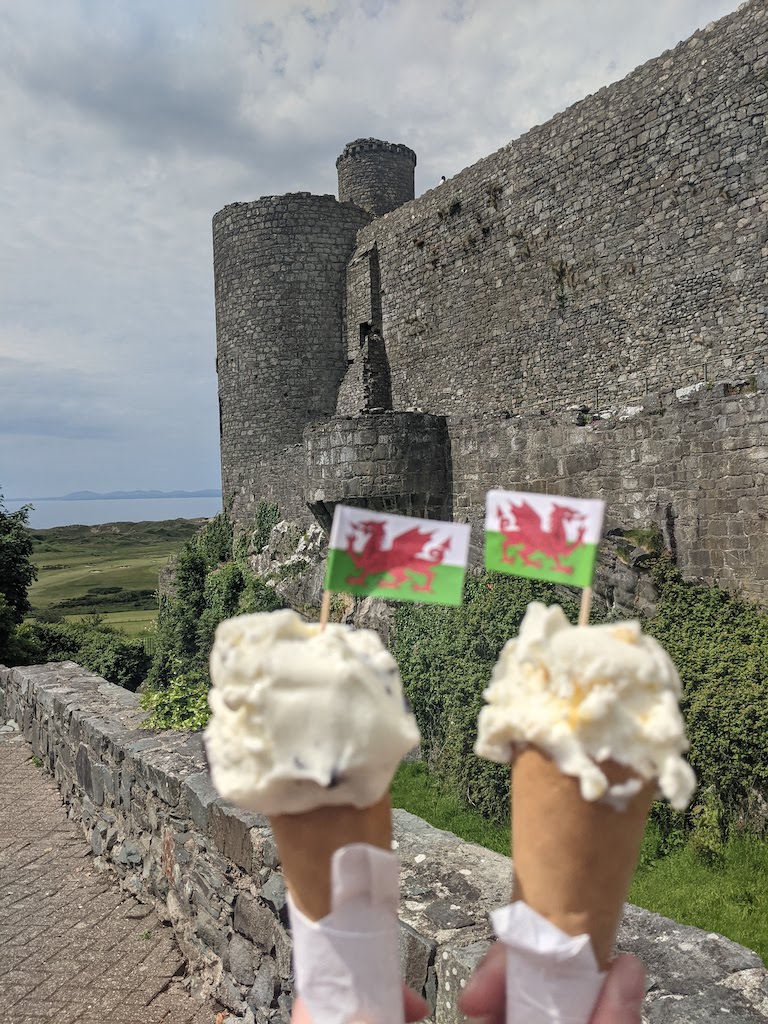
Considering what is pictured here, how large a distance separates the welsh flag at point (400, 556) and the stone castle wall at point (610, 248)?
9895 millimetres

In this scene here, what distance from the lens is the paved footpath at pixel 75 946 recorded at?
3701 mm

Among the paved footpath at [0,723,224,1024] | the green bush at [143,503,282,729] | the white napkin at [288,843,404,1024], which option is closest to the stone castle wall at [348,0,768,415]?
the green bush at [143,503,282,729]

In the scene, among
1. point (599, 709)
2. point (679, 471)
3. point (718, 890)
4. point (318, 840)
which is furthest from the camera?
point (679, 471)

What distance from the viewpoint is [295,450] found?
48.9ft

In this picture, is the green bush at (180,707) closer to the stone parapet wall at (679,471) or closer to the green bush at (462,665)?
the green bush at (462,665)

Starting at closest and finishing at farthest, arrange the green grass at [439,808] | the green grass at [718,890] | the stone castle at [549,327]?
the green grass at [718,890] < the green grass at [439,808] < the stone castle at [549,327]

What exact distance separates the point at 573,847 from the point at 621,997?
307 millimetres

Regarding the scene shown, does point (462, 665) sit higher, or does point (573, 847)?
point (573, 847)

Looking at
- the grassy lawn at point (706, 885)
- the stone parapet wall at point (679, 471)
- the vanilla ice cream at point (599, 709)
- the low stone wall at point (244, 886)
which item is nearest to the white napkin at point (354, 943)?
the vanilla ice cream at point (599, 709)

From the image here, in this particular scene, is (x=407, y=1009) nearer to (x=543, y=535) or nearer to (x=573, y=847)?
(x=573, y=847)

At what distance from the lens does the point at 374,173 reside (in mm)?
19922

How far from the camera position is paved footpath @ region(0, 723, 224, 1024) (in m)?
3.70

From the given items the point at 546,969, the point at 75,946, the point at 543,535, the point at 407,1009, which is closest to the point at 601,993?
the point at 546,969

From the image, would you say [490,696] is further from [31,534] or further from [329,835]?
[31,534]
